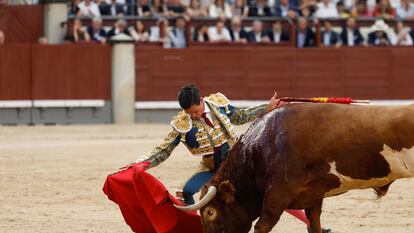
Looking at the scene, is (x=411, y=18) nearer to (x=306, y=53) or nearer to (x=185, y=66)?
(x=306, y=53)

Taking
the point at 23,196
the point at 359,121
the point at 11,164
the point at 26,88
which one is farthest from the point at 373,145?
the point at 26,88

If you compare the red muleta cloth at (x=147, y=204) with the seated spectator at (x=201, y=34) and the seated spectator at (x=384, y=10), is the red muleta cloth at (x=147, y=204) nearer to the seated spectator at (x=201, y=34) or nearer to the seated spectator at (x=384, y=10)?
the seated spectator at (x=201, y=34)

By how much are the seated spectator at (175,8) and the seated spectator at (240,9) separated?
86 centimetres

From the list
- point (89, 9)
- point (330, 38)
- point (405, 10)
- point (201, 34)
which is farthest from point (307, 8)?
point (89, 9)

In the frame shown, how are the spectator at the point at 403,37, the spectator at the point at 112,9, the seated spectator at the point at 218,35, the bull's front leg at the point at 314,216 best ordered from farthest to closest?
1. the spectator at the point at 403,37
2. the seated spectator at the point at 218,35
3. the spectator at the point at 112,9
4. the bull's front leg at the point at 314,216

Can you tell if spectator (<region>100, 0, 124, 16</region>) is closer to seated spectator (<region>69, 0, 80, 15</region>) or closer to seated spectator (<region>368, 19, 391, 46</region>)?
seated spectator (<region>69, 0, 80, 15</region>)

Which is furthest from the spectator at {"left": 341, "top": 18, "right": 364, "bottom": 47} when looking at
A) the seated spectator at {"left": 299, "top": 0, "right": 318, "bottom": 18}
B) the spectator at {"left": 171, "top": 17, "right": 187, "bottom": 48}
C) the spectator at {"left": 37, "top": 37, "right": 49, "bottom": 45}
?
the spectator at {"left": 37, "top": 37, "right": 49, "bottom": 45}

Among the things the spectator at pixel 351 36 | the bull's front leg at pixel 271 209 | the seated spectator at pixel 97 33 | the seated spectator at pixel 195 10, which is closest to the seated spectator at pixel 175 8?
the seated spectator at pixel 195 10

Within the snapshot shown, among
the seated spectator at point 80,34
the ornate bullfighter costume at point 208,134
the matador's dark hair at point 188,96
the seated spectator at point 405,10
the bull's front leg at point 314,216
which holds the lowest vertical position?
the seated spectator at point 80,34

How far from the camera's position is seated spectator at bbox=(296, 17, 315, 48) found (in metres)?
17.8

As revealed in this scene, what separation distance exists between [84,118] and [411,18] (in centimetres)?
571

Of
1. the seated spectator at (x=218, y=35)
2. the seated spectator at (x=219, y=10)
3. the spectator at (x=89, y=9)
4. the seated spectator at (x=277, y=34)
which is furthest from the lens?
the seated spectator at (x=277, y=34)

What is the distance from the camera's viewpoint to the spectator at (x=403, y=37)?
18.5 m

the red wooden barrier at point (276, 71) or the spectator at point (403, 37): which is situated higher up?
the spectator at point (403, 37)
